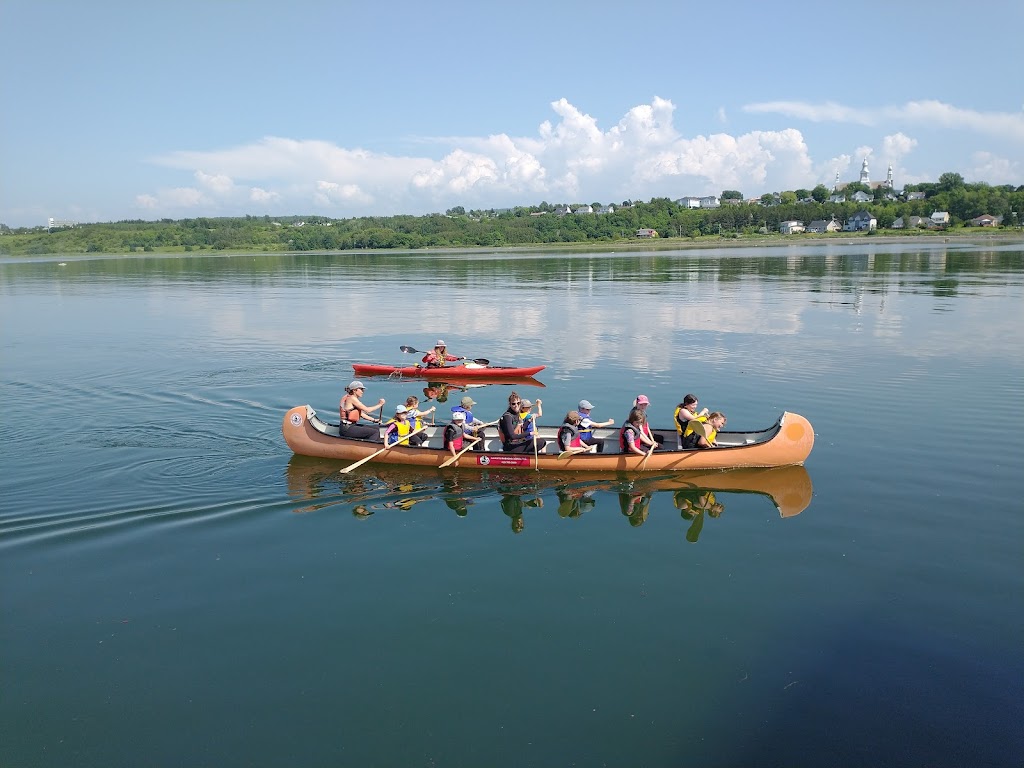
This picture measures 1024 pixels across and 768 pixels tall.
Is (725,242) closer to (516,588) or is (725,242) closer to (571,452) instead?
(571,452)

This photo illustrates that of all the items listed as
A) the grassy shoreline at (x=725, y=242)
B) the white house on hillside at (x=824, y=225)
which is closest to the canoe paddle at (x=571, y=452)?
the grassy shoreline at (x=725, y=242)

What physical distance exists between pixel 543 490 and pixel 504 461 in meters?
1.17

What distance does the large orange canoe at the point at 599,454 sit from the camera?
15914mm

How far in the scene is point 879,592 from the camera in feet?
36.4

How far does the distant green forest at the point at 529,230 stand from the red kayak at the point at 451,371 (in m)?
128

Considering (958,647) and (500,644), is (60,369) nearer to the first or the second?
(500,644)

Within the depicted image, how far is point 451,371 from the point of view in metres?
27.0

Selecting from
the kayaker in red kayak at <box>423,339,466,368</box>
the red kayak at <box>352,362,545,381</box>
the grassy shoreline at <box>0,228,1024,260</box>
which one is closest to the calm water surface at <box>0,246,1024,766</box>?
the red kayak at <box>352,362,545,381</box>

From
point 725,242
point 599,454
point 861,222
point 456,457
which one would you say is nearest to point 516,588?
point 599,454

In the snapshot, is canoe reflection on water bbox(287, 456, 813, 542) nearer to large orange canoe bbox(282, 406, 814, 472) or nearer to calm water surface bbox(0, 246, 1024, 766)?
calm water surface bbox(0, 246, 1024, 766)

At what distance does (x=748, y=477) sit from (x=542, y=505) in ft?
14.4

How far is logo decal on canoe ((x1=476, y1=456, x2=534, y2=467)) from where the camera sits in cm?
1623

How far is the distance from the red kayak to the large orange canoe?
916cm

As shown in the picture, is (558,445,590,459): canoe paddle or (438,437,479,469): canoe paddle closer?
(558,445,590,459): canoe paddle
